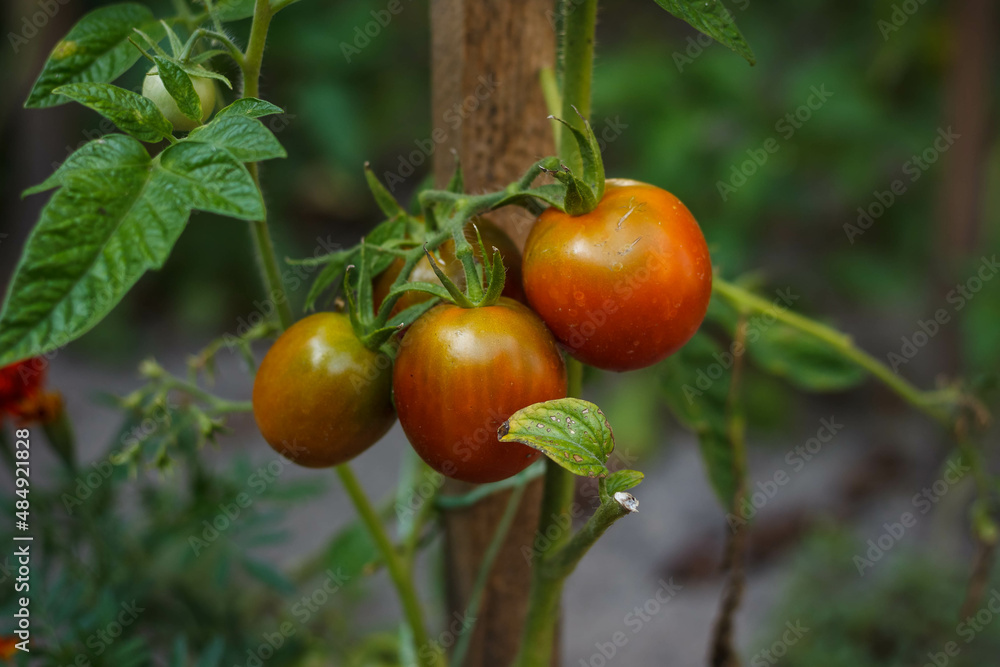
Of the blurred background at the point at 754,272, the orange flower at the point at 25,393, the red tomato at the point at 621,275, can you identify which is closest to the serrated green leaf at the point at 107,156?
the red tomato at the point at 621,275

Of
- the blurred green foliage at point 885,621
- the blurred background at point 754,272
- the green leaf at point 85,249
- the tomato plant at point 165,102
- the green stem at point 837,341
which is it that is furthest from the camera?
the blurred background at point 754,272

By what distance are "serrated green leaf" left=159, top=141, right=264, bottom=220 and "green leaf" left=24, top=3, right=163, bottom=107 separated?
5.2 inches

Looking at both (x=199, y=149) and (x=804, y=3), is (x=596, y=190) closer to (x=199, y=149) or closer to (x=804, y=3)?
(x=199, y=149)

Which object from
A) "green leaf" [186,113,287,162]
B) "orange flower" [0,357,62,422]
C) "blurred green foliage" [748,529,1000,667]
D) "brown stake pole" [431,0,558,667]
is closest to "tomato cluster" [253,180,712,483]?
"green leaf" [186,113,287,162]

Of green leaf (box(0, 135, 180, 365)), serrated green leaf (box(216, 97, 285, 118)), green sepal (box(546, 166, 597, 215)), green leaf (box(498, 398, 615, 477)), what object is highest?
serrated green leaf (box(216, 97, 285, 118))

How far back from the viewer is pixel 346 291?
0.44 metres

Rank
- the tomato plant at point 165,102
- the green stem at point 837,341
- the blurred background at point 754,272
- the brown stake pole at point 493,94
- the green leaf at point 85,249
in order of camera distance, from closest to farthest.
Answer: the green leaf at point 85,249
the tomato plant at point 165,102
the brown stake pole at point 493,94
the green stem at point 837,341
the blurred background at point 754,272

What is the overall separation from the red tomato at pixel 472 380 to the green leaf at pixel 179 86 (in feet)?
0.53

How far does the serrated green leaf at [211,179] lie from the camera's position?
0.35 m

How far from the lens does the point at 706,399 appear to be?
0.72m

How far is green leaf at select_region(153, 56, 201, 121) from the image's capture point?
385 mm

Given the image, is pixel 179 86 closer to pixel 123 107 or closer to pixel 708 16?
pixel 123 107

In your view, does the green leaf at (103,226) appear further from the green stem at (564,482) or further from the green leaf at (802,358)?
the green leaf at (802,358)

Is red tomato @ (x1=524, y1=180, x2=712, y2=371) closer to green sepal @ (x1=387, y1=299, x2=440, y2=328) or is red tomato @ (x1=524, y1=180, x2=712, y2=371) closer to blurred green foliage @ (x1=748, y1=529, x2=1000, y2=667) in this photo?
green sepal @ (x1=387, y1=299, x2=440, y2=328)
